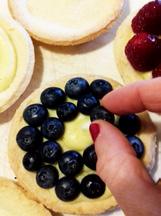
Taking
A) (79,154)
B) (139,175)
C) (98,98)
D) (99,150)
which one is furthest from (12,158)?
(139,175)

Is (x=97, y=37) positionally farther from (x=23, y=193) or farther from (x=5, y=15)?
(x=23, y=193)

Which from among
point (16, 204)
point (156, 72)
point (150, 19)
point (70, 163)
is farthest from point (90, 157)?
point (150, 19)

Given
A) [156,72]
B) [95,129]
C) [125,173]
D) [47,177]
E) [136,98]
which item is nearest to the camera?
[125,173]

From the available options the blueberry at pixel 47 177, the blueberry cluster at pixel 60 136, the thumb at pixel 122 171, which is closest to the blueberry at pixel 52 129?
the blueberry cluster at pixel 60 136

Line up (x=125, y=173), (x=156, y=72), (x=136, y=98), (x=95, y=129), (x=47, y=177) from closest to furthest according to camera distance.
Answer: (x=125, y=173) < (x=95, y=129) < (x=136, y=98) < (x=47, y=177) < (x=156, y=72)

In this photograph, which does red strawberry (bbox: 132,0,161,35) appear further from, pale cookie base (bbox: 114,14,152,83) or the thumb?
the thumb

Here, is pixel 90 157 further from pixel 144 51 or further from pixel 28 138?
pixel 144 51
